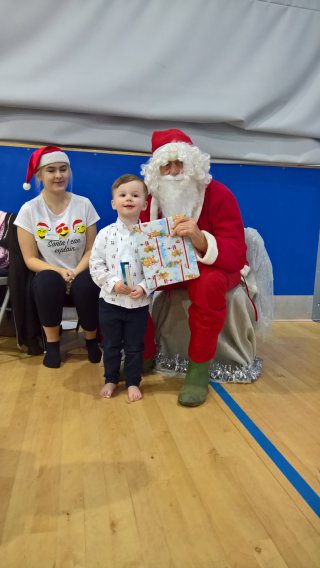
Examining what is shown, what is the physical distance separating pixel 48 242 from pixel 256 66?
1.70 metres

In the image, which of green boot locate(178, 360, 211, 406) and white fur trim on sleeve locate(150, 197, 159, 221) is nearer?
green boot locate(178, 360, 211, 406)

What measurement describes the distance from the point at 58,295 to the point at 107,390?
534 millimetres

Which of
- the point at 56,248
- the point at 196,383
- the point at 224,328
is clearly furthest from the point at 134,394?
Result: the point at 56,248

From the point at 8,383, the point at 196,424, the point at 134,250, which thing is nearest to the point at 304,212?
the point at 134,250

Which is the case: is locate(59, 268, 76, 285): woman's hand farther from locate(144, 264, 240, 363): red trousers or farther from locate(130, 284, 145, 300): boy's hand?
locate(144, 264, 240, 363): red trousers

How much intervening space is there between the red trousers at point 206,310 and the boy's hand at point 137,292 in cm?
24

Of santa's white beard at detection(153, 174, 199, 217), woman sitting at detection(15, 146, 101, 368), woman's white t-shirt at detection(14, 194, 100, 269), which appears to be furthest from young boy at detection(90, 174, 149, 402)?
woman's white t-shirt at detection(14, 194, 100, 269)

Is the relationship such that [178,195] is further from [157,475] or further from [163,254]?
[157,475]

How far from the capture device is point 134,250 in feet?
5.66

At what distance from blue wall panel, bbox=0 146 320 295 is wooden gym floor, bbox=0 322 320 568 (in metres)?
1.16

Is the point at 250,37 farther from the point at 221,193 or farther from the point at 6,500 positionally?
the point at 6,500

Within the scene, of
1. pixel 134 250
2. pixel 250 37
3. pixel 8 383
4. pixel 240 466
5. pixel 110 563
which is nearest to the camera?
pixel 110 563

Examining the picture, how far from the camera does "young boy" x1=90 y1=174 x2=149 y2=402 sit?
66.5 inches

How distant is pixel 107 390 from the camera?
176 cm
